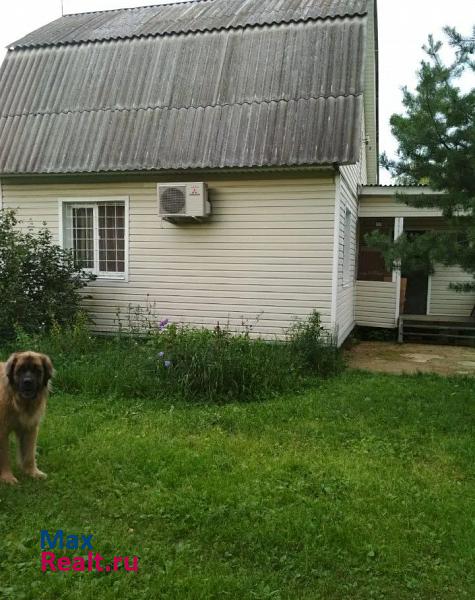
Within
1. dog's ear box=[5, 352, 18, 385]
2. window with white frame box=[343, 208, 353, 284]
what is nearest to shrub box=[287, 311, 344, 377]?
window with white frame box=[343, 208, 353, 284]

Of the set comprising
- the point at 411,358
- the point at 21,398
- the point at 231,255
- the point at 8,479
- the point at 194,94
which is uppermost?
the point at 194,94

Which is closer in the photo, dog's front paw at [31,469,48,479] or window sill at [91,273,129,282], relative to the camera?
dog's front paw at [31,469,48,479]

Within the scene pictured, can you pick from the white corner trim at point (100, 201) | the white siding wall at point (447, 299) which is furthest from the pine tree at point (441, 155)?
the white siding wall at point (447, 299)

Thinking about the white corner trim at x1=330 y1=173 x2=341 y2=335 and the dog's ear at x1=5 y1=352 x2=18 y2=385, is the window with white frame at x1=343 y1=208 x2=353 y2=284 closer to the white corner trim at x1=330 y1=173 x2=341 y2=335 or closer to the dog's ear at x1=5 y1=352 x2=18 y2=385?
the white corner trim at x1=330 y1=173 x2=341 y2=335

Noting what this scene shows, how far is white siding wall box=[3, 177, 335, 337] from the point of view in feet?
28.4

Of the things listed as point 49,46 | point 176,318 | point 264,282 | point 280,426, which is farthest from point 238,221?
point 49,46

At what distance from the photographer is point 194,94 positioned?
30.8ft

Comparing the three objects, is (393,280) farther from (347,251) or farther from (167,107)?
(167,107)

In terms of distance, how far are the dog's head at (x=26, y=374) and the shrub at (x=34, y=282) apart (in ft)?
14.8

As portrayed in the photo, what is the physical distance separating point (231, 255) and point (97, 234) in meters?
2.69

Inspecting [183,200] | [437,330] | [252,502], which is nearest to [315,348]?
[183,200]

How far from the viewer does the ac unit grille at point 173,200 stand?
869 centimetres

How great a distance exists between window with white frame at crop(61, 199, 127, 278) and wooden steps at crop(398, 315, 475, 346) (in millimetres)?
6103

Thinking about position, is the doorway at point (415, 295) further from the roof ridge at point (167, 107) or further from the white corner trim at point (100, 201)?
the white corner trim at point (100, 201)
